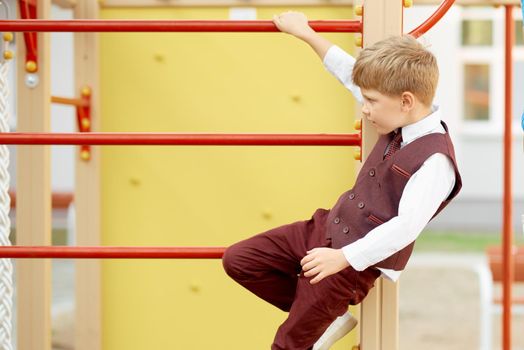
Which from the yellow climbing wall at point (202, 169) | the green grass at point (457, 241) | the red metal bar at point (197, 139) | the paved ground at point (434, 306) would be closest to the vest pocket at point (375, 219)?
the red metal bar at point (197, 139)

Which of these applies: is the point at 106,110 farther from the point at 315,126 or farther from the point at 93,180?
the point at 315,126

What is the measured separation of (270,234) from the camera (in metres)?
2.26

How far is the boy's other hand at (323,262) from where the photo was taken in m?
2.04

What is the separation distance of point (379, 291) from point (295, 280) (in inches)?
7.9

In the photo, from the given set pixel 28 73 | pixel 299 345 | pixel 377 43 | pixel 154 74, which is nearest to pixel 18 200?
pixel 28 73

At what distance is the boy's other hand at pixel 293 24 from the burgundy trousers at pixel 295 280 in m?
0.42

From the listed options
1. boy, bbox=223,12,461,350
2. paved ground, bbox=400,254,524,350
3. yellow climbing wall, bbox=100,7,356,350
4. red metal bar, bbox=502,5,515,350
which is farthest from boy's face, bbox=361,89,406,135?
paved ground, bbox=400,254,524,350

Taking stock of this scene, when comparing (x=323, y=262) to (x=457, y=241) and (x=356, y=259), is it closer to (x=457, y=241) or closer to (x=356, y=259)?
(x=356, y=259)

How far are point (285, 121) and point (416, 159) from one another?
1.36m

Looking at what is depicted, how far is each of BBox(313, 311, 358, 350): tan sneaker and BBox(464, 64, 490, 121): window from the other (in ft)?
35.4

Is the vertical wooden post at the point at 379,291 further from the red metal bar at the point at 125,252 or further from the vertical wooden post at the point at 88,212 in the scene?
the vertical wooden post at the point at 88,212

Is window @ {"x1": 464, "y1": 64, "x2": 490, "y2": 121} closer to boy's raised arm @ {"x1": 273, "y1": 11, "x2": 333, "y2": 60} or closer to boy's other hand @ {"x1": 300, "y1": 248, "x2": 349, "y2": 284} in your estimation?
boy's raised arm @ {"x1": 273, "y1": 11, "x2": 333, "y2": 60}

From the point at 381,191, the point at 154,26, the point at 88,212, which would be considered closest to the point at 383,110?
the point at 381,191

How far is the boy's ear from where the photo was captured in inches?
81.1
